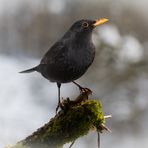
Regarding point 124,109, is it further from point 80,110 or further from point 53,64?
point 80,110

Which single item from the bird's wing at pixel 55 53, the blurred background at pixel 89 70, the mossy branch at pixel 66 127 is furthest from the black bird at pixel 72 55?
the blurred background at pixel 89 70

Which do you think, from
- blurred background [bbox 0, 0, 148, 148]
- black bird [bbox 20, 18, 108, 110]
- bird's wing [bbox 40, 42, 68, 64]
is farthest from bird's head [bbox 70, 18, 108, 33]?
blurred background [bbox 0, 0, 148, 148]

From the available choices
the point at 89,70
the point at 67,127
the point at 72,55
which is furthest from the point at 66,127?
the point at 89,70

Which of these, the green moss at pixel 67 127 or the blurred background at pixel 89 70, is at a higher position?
the blurred background at pixel 89 70

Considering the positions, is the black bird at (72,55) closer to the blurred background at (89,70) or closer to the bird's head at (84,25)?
the bird's head at (84,25)

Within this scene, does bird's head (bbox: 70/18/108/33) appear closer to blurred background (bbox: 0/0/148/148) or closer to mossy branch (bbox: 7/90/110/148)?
mossy branch (bbox: 7/90/110/148)

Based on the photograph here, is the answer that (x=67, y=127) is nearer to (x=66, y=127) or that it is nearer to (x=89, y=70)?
(x=66, y=127)

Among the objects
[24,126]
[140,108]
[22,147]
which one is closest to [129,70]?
[140,108]
